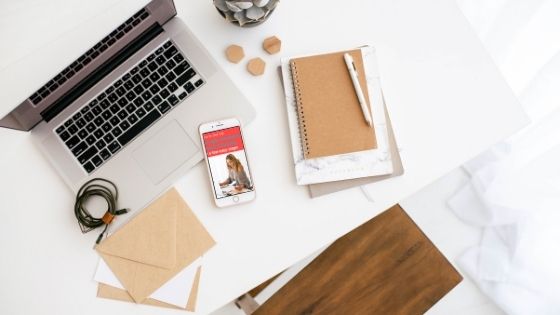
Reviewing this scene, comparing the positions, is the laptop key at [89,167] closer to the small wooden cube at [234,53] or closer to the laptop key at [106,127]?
the laptop key at [106,127]

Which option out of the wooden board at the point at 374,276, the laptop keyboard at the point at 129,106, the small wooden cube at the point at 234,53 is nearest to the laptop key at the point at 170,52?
the laptop keyboard at the point at 129,106

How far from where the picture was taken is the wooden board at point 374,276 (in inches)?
41.3

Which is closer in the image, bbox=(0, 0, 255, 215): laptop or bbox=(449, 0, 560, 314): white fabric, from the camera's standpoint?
bbox=(0, 0, 255, 215): laptop

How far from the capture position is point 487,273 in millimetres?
1425

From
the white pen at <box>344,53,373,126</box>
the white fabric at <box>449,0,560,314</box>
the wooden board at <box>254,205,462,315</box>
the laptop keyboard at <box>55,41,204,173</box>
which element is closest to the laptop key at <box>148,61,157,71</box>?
the laptop keyboard at <box>55,41,204,173</box>

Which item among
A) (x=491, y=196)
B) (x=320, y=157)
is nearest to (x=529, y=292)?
(x=491, y=196)

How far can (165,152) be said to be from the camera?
863 mm

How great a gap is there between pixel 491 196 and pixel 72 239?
3.81 ft

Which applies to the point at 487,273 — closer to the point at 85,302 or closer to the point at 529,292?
the point at 529,292

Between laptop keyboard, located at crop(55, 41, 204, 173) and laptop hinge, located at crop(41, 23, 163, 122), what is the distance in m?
0.02

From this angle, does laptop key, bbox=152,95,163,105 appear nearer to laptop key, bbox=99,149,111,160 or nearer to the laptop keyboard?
the laptop keyboard

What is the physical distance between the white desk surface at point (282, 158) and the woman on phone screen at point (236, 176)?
0.03 m

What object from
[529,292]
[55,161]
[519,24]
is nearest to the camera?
[55,161]

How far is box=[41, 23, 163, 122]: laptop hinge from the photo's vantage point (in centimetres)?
84
